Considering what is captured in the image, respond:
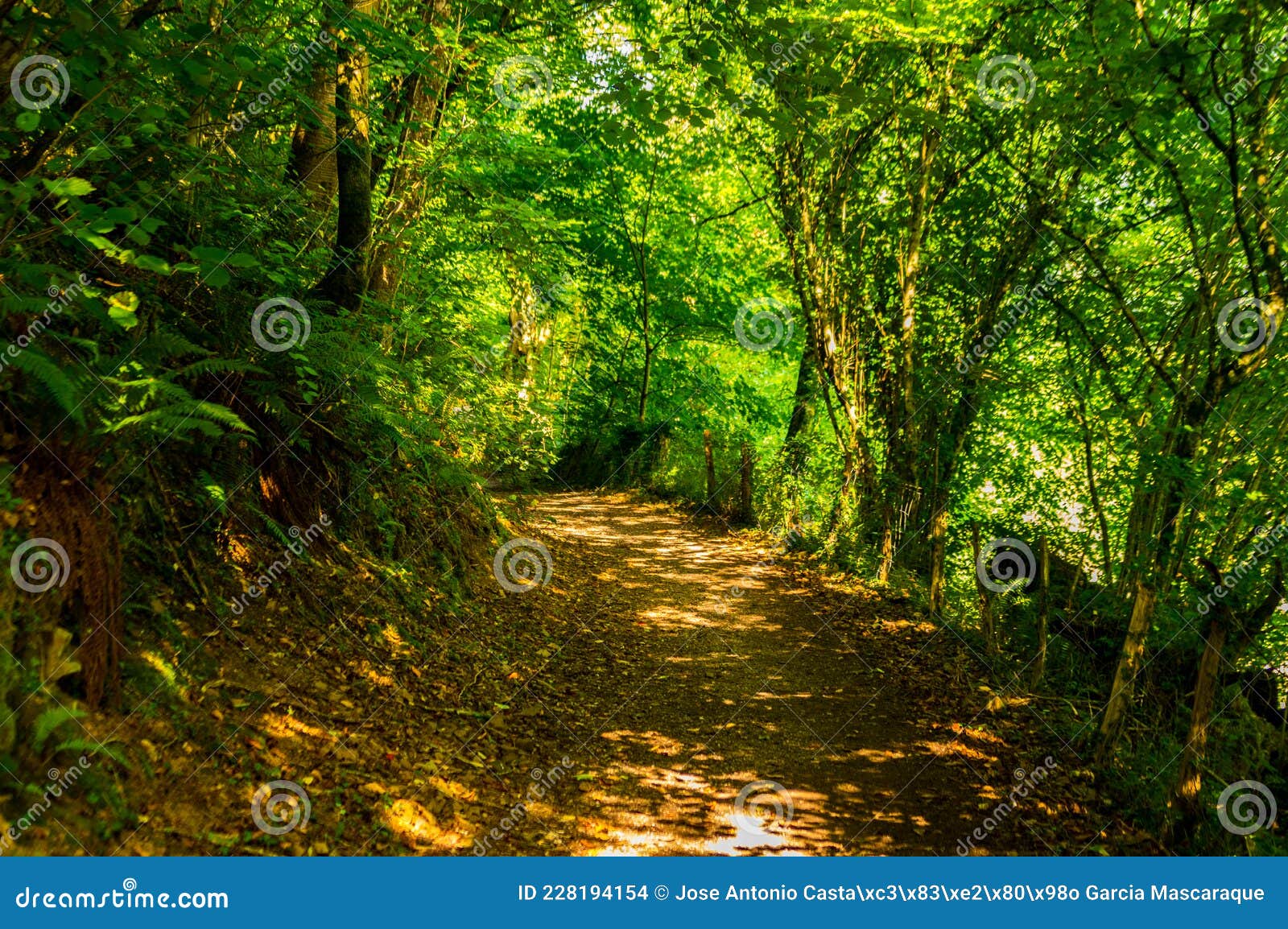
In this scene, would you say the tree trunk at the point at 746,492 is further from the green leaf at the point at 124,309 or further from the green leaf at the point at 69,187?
the green leaf at the point at 69,187

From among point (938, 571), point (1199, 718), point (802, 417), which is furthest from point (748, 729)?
point (802, 417)

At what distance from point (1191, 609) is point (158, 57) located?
717 centimetres

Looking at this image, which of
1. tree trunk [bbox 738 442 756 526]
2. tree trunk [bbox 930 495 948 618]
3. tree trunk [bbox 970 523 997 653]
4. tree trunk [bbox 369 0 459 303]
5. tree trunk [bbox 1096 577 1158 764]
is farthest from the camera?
tree trunk [bbox 738 442 756 526]

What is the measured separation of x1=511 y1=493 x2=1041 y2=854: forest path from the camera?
465cm

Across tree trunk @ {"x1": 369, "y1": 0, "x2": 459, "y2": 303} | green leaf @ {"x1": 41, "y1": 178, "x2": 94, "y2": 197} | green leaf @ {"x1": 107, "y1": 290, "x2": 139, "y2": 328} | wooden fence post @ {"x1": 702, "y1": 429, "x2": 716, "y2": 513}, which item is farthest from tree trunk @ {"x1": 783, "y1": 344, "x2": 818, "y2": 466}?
green leaf @ {"x1": 41, "y1": 178, "x2": 94, "y2": 197}

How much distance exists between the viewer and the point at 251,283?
17.0 feet

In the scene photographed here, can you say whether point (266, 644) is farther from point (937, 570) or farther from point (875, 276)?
point (875, 276)

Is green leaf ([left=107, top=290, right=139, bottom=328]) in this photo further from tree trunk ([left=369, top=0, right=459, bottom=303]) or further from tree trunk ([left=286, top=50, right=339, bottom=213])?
tree trunk ([left=369, top=0, right=459, bottom=303])

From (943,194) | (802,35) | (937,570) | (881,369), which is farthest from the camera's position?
(881,369)

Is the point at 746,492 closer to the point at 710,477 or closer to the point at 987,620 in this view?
the point at 710,477

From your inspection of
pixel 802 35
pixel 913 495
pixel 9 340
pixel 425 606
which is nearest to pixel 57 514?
pixel 9 340

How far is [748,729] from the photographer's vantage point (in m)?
6.20

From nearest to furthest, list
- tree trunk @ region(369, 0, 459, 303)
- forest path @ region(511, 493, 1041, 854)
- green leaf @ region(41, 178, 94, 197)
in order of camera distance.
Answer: green leaf @ region(41, 178, 94, 197) < forest path @ region(511, 493, 1041, 854) < tree trunk @ region(369, 0, 459, 303)

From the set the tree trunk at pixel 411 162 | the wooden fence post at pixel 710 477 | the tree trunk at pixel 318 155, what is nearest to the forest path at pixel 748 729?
the tree trunk at pixel 411 162
